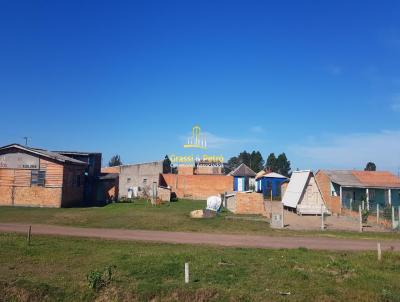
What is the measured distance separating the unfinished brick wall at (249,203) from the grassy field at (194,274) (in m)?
17.9

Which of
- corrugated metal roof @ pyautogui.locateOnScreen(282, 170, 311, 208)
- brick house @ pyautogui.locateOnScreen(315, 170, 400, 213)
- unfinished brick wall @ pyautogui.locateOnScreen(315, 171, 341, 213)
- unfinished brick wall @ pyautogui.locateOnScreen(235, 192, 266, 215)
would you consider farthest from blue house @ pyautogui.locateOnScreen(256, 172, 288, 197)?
unfinished brick wall @ pyautogui.locateOnScreen(235, 192, 266, 215)

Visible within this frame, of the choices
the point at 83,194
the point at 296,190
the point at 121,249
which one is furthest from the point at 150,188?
the point at 121,249

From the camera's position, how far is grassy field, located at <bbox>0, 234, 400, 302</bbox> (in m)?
11.0

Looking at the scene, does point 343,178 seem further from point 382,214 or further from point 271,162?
point 271,162

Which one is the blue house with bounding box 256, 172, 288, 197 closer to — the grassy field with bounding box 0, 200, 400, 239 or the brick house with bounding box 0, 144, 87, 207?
the grassy field with bounding box 0, 200, 400, 239

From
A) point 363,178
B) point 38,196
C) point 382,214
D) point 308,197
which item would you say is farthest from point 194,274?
point 363,178

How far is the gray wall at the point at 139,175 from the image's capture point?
59.7m

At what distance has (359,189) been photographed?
1523 inches

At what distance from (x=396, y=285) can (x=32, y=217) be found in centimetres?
2596

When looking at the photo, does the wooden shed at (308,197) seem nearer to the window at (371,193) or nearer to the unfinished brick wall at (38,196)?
the window at (371,193)

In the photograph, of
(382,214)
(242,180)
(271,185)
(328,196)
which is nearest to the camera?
(382,214)

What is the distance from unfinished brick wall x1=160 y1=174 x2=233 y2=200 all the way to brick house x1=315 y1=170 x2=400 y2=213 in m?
19.6

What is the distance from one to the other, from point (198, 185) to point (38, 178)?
24.9m

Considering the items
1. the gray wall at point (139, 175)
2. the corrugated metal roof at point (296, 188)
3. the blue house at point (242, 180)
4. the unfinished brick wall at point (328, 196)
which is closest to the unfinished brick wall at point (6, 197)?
the gray wall at point (139, 175)
